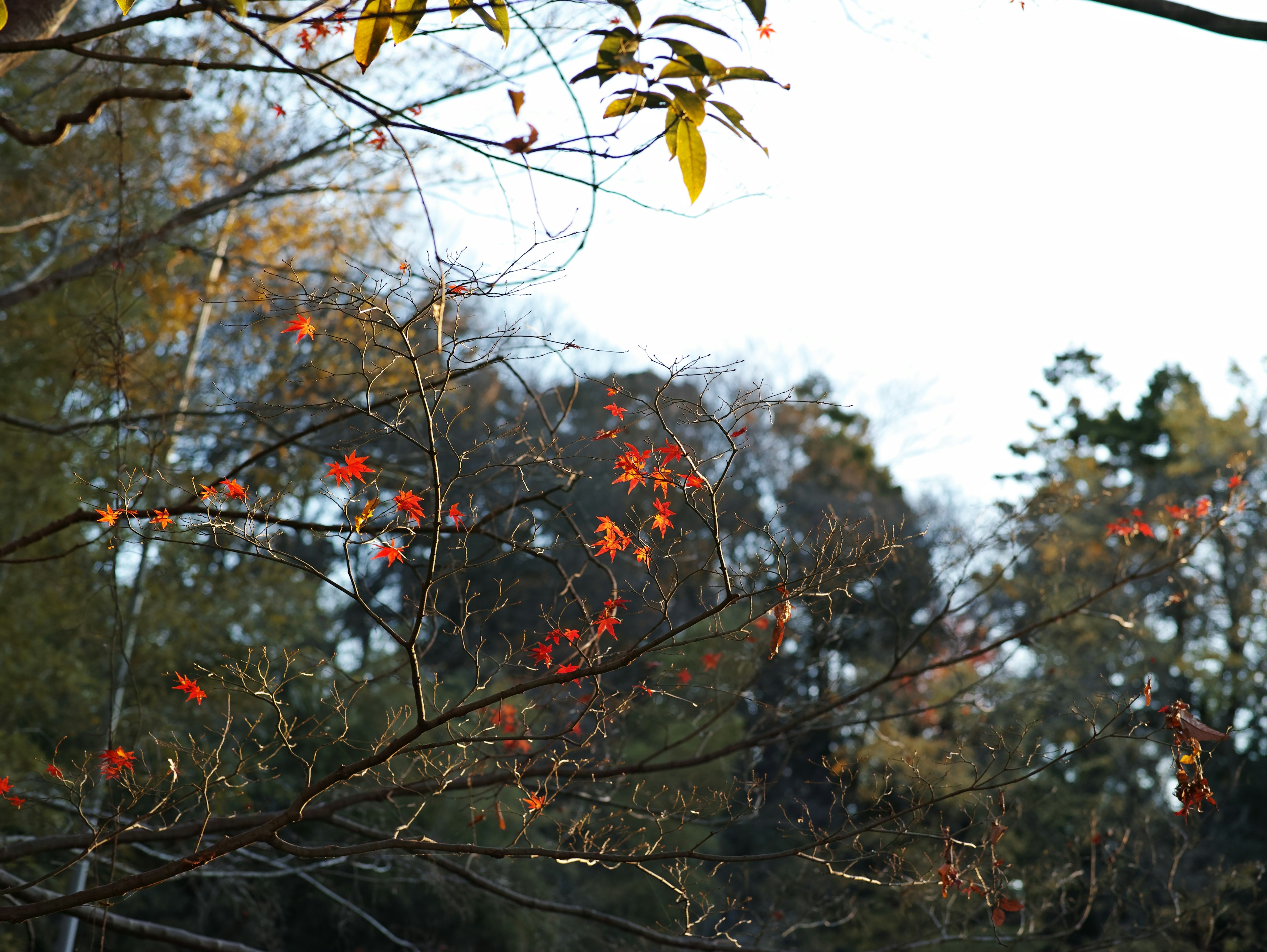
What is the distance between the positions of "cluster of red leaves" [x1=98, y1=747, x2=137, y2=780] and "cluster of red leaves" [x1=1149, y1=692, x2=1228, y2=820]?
6.56 ft

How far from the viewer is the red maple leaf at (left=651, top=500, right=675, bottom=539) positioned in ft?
5.57

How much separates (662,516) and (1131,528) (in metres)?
2.10

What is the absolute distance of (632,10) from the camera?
1.23 meters

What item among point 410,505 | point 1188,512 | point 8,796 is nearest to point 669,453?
point 410,505

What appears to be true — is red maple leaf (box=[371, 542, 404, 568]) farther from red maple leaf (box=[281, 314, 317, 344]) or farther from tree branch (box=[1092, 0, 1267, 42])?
tree branch (box=[1092, 0, 1267, 42])

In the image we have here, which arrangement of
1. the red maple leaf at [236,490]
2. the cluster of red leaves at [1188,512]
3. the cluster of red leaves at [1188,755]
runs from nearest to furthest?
the cluster of red leaves at [1188,755] < the red maple leaf at [236,490] < the cluster of red leaves at [1188,512]

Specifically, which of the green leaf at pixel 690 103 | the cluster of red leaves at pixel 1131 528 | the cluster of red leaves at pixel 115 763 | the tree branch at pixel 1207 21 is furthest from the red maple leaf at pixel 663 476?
the cluster of red leaves at pixel 1131 528

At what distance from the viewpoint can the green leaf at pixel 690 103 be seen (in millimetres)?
1246

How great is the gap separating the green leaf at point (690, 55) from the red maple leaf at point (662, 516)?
2.48ft

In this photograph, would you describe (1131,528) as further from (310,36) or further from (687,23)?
(310,36)

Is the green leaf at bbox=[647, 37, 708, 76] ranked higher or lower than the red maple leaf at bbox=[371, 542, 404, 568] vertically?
higher

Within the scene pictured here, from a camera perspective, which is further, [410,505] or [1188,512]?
[1188,512]

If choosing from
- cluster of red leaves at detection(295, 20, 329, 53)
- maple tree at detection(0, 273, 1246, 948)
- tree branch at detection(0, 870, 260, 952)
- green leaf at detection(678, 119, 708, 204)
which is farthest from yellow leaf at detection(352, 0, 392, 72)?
tree branch at detection(0, 870, 260, 952)

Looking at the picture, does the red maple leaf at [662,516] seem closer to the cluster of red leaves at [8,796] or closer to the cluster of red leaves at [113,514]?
the cluster of red leaves at [113,514]
